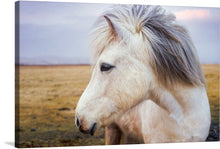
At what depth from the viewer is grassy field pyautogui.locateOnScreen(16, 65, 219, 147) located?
2.58 meters

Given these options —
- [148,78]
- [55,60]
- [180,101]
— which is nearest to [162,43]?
[148,78]

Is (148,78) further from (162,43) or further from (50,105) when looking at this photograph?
(50,105)

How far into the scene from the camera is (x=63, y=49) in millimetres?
2768

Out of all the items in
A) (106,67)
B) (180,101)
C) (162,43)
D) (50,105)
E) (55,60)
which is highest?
(162,43)

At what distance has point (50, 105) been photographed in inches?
106

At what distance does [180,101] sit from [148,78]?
32 centimetres

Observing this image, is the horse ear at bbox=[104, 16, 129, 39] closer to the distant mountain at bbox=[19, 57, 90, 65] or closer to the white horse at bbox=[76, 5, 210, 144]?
the white horse at bbox=[76, 5, 210, 144]

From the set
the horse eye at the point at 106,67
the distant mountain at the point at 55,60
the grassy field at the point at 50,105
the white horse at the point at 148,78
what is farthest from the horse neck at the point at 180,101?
the distant mountain at the point at 55,60

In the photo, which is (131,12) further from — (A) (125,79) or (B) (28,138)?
(B) (28,138)

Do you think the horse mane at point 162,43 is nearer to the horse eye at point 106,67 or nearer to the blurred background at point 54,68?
the horse eye at point 106,67

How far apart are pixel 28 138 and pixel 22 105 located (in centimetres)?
30

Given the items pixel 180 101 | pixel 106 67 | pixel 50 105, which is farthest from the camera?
pixel 50 105

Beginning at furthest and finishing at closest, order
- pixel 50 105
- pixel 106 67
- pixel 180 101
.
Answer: pixel 50 105
pixel 180 101
pixel 106 67

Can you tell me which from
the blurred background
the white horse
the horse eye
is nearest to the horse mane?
the white horse
